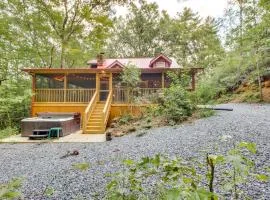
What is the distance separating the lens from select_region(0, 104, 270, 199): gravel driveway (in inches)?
129

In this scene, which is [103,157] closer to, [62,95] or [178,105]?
[178,105]

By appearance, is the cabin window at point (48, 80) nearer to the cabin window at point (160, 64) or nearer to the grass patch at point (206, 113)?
the cabin window at point (160, 64)

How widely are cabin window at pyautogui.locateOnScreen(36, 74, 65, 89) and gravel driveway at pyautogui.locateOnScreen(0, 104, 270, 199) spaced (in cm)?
771

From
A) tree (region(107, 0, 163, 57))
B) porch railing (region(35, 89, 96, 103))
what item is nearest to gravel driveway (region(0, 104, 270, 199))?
porch railing (region(35, 89, 96, 103))

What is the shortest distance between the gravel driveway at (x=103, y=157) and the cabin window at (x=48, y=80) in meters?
7.71

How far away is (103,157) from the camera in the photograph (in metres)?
5.24

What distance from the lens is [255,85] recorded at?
45.5 ft

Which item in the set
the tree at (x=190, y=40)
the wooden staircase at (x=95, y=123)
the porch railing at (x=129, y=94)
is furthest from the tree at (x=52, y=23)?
the tree at (x=190, y=40)

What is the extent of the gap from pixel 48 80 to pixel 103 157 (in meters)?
12.5

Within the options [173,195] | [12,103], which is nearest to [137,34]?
[12,103]

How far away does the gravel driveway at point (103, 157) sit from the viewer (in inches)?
129

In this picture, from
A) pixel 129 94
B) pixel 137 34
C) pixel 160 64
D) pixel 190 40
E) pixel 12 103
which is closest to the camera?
pixel 129 94

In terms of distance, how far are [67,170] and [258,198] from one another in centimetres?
327

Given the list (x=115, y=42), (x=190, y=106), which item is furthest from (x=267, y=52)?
(x=115, y=42)
